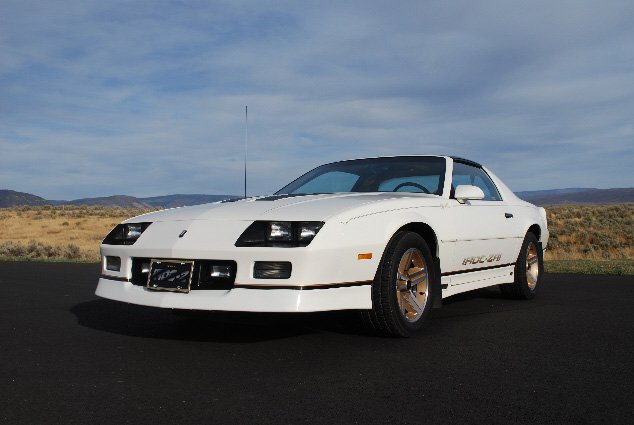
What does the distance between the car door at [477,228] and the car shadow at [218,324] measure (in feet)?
3.49

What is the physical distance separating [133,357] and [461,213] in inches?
113

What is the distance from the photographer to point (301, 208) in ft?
13.9

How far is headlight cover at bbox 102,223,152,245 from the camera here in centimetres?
454

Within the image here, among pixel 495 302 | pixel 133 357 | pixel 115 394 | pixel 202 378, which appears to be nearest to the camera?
pixel 115 394

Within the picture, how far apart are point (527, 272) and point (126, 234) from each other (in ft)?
13.7

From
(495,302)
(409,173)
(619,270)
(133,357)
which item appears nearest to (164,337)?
(133,357)

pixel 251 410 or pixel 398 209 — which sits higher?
pixel 398 209

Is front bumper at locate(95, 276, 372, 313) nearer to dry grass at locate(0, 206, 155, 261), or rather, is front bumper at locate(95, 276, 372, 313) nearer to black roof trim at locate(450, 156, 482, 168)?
black roof trim at locate(450, 156, 482, 168)

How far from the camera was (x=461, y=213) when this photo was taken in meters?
5.28

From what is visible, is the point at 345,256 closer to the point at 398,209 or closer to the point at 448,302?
the point at 398,209

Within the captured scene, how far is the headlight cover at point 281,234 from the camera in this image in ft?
12.8

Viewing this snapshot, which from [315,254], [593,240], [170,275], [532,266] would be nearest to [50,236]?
[593,240]

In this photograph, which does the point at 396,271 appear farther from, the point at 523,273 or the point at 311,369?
the point at 523,273

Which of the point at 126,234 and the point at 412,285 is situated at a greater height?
the point at 126,234
